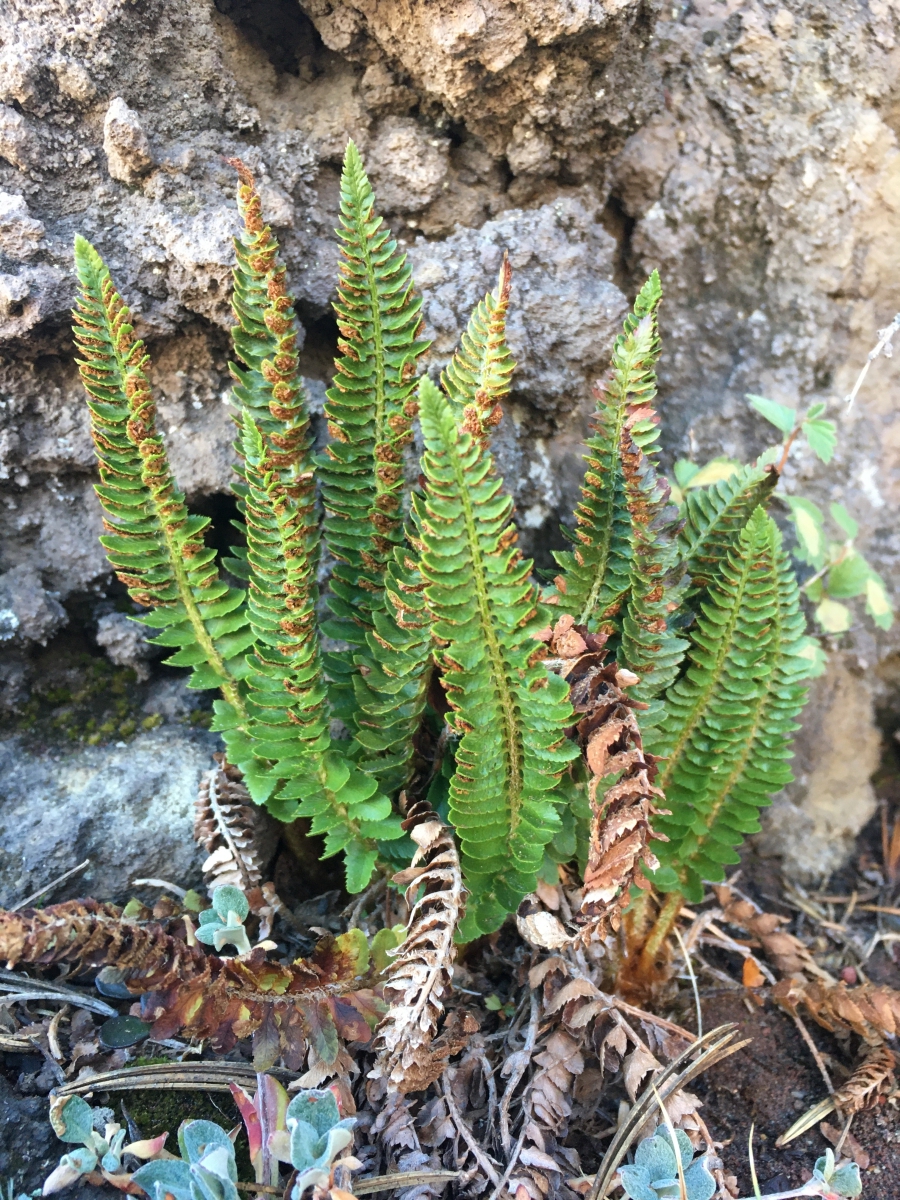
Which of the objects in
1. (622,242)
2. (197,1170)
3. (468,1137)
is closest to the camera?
(197,1170)

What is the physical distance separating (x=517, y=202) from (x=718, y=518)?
1231 mm

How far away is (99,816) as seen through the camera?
2.33 m

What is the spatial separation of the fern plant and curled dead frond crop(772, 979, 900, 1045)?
1.22 feet

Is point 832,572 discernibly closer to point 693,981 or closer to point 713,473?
point 713,473

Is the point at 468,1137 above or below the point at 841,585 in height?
below

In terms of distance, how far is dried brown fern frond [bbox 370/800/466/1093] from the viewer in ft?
5.83

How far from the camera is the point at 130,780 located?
7.89 ft

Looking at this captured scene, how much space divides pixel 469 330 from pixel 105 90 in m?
1.24

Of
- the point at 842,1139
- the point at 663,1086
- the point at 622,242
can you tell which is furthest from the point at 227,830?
the point at 622,242

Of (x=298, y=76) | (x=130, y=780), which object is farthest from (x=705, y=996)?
(x=298, y=76)

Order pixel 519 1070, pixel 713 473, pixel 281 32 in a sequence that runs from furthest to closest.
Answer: pixel 713 473 < pixel 281 32 < pixel 519 1070

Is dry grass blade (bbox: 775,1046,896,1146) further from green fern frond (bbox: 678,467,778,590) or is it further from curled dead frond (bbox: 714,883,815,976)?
green fern frond (bbox: 678,467,778,590)

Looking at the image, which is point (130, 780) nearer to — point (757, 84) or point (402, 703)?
point (402, 703)

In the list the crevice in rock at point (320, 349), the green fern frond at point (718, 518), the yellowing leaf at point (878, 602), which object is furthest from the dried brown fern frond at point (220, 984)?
the yellowing leaf at point (878, 602)
